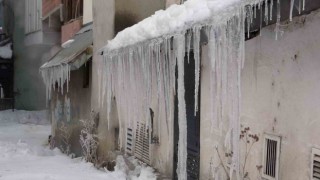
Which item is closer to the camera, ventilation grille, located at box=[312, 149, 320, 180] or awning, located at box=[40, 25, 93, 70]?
ventilation grille, located at box=[312, 149, 320, 180]

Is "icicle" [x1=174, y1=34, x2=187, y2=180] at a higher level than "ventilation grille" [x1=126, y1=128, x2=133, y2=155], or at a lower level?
higher

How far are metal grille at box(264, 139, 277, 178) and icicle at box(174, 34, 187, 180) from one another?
1278mm

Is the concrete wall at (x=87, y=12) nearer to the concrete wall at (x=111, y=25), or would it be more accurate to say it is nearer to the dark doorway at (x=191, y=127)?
the concrete wall at (x=111, y=25)

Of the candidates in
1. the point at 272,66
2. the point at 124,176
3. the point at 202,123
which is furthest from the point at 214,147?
the point at 124,176

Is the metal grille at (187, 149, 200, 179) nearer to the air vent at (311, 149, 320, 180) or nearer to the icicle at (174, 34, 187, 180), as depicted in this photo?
the icicle at (174, 34, 187, 180)

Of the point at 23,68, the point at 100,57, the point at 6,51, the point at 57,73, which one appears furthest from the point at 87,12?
the point at 6,51

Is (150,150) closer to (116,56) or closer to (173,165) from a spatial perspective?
(173,165)

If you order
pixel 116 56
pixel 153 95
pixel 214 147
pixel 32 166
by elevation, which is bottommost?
pixel 32 166

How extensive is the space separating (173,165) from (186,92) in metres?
1.22

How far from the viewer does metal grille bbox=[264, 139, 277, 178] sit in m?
4.53

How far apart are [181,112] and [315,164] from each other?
206 cm

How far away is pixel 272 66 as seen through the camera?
15.0 feet

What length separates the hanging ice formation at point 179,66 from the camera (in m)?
4.03

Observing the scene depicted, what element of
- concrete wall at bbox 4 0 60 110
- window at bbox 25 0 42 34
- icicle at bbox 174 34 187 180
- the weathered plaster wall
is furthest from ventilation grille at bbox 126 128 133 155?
concrete wall at bbox 4 0 60 110
